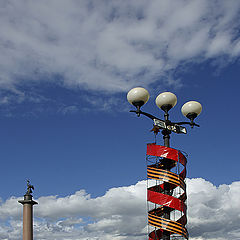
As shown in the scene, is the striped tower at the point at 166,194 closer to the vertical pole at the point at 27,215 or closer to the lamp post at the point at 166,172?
the lamp post at the point at 166,172

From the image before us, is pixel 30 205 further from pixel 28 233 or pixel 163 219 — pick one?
pixel 163 219

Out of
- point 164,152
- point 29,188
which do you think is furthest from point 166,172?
point 29,188

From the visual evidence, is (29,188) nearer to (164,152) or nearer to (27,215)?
(27,215)

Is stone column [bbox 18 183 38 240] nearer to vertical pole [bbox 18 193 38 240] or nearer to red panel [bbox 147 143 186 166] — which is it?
vertical pole [bbox 18 193 38 240]

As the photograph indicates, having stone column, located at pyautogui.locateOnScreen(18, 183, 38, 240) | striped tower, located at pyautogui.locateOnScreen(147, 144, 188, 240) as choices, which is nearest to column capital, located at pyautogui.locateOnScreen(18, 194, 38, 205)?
stone column, located at pyautogui.locateOnScreen(18, 183, 38, 240)

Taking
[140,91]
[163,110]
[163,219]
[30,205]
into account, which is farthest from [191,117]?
[30,205]

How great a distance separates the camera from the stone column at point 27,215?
21.7m

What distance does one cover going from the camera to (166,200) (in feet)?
51.7

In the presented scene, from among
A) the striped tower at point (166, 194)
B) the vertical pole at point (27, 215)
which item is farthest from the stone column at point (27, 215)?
the striped tower at point (166, 194)

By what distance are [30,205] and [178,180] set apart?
976 cm

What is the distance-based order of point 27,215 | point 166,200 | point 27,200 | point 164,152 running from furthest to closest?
1. point 27,215
2. point 27,200
3. point 164,152
4. point 166,200

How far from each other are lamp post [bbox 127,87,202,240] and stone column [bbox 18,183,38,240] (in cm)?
839

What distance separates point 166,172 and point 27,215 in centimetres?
982

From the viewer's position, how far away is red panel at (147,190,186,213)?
15703 mm
